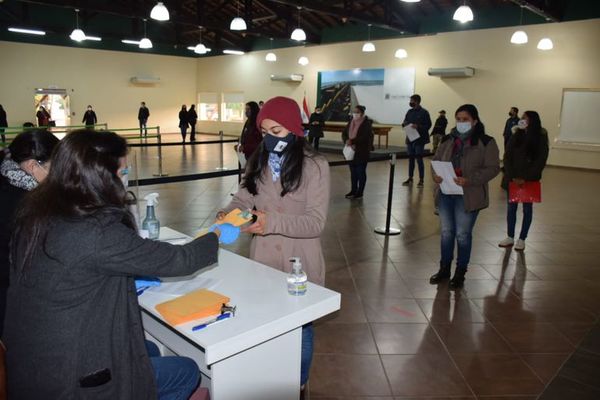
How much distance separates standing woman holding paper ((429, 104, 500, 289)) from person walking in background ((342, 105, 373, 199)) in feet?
11.2

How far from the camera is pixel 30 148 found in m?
2.08

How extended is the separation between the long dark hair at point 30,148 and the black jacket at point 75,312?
0.81m

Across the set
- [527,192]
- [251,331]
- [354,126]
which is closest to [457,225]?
[527,192]

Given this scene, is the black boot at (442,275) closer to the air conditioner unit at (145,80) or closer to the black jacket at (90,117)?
the black jacket at (90,117)

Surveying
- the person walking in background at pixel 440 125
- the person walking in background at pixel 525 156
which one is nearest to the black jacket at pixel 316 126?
the person walking in background at pixel 440 125

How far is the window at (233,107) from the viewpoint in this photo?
2086 cm

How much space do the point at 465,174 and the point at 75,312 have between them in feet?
10.6

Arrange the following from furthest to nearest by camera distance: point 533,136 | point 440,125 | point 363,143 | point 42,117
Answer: point 42,117, point 440,125, point 363,143, point 533,136

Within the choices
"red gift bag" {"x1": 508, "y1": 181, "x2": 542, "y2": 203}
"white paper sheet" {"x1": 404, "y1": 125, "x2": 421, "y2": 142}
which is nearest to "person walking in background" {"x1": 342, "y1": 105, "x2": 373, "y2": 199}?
"white paper sheet" {"x1": 404, "y1": 125, "x2": 421, "y2": 142}

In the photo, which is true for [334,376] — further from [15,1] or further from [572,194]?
[15,1]

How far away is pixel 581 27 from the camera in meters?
11.6

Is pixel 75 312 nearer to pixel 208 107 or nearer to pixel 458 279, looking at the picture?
pixel 458 279

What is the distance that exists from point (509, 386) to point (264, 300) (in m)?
1.65

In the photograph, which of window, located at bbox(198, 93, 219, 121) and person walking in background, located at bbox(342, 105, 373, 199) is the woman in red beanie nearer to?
person walking in background, located at bbox(342, 105, 373, 199)
